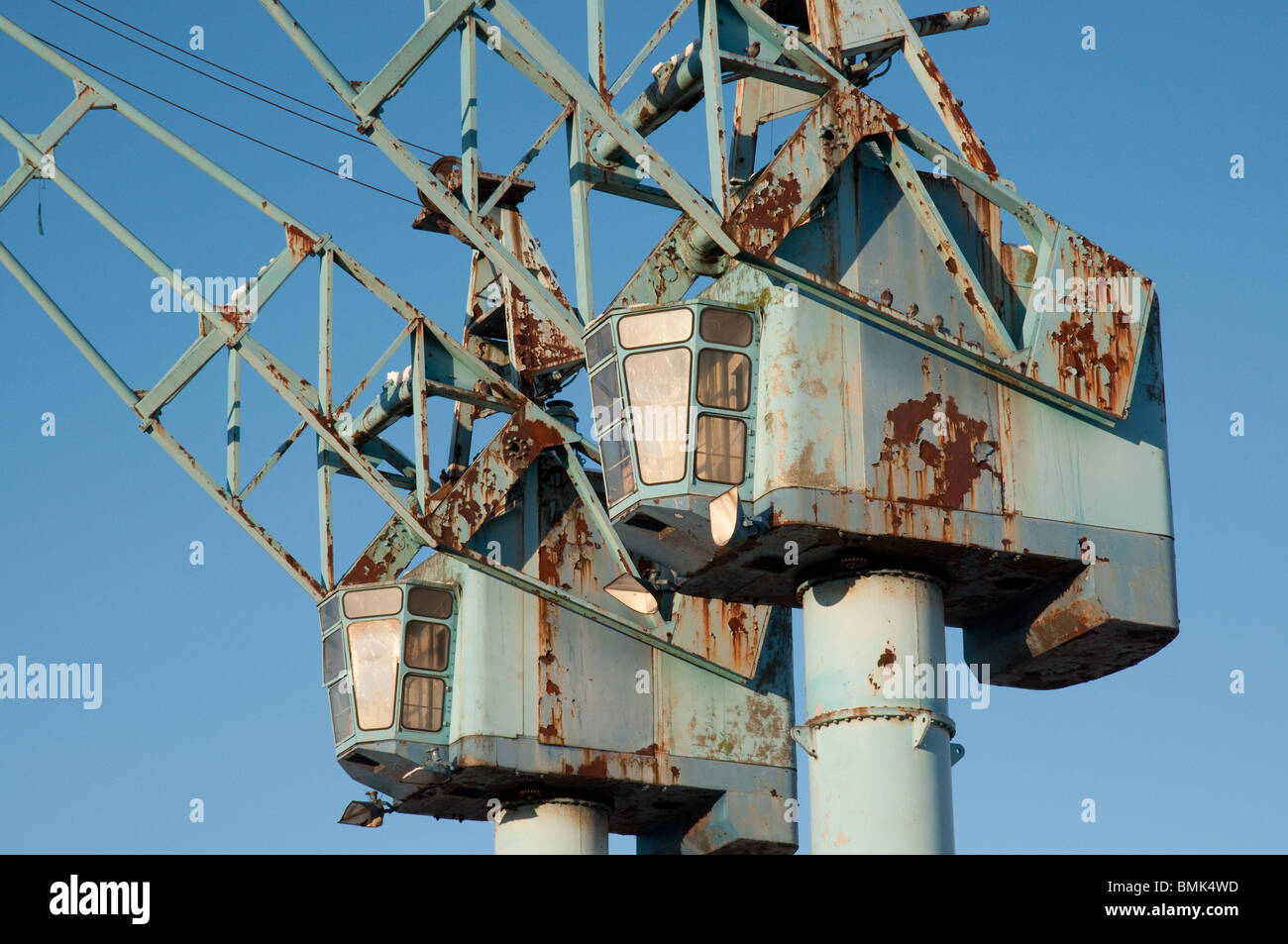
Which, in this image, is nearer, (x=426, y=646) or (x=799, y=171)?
(x=799, y=171)

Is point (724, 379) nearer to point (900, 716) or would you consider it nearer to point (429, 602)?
point (900, 716)

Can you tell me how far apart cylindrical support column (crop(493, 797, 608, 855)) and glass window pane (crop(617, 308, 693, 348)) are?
12.8m

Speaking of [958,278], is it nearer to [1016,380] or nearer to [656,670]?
[1016,380]

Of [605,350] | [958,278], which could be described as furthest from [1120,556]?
[605,350]

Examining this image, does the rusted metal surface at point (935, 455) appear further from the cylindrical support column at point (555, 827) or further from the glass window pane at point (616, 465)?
the cylindrical support column at point (555, 827)

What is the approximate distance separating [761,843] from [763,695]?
288 centimetres

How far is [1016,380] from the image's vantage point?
3278 centimetres

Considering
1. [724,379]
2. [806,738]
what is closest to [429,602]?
[806,738]

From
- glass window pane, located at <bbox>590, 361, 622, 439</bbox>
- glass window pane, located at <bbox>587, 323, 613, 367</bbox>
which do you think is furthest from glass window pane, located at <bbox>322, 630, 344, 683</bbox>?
glass window pane, located at <bbox>587, 323, 613, 367</bbox>

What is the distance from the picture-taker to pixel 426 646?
134 ft

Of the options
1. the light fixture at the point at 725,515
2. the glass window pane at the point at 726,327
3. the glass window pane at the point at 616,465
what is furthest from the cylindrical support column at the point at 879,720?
the glass window pane at the point at 726,327

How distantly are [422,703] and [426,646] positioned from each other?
109 cm

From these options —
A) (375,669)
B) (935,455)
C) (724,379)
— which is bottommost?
(375,669)

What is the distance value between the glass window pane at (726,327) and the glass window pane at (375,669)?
453 inches
